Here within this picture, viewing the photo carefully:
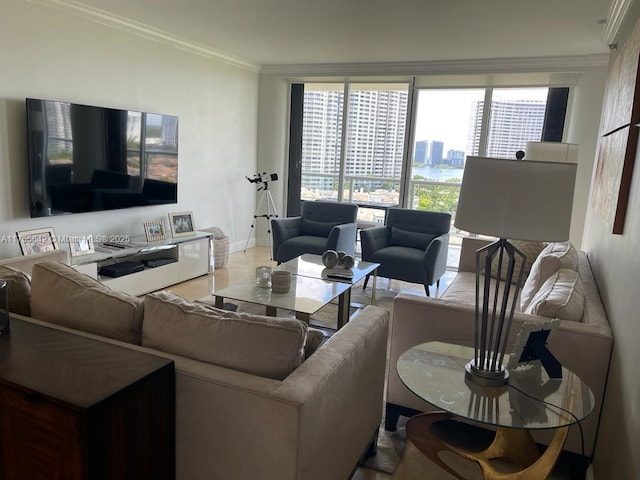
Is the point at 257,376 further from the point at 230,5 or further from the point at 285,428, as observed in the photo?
the point at 230,5

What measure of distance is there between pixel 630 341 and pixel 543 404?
400 mm

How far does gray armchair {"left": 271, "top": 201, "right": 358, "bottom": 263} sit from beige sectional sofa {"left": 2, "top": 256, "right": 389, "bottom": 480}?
3.16 metres

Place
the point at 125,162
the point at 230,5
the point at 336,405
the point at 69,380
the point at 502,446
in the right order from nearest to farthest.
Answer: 1. the point at 69,380
2. the point at 336,405
3. the point at 502,446
4. the point at 230,5
5. the point at 125,162

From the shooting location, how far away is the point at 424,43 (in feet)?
15.8

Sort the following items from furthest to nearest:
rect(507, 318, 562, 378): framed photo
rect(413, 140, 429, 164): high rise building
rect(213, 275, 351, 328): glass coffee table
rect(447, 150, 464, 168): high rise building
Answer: rect(413, 140, 429, 164): high rise building → rect(447, 150, 464, 168): high rise building → rect(213, 275, 351, 328): glass coffee table → rect(507, 318, 562, 378): framed photo

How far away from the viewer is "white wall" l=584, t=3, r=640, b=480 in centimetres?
154

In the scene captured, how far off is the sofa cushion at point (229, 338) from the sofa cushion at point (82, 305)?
10cm

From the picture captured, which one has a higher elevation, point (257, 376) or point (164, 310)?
point (164, 310)

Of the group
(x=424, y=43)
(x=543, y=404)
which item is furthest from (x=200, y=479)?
Answer: (x=424, y=43)

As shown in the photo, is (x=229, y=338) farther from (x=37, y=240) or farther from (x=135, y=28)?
(x=135, y=28)

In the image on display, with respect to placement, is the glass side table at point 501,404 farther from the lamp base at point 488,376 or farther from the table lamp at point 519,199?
the table lamp at point 519,199

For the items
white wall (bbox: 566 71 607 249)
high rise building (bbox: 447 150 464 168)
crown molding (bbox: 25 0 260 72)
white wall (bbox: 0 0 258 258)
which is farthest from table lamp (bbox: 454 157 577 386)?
high rise building (bbox: 447 150 464 168)

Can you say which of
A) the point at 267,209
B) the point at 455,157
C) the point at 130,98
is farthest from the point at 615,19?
the point at 267,209

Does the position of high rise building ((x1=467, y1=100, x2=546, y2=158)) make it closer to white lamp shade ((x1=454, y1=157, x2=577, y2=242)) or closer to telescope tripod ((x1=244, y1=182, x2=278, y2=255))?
telescope tripod ((x1=244, y1=182, x2=278, y2=255))
